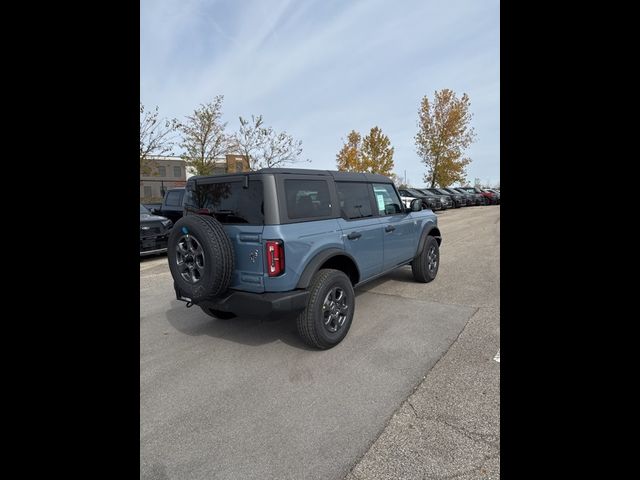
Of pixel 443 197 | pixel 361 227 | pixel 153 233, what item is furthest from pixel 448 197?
pixel 361 227

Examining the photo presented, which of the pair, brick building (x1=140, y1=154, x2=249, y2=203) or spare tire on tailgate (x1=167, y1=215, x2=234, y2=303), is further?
brick building (x1=140, y1=154, x2=249, y2=203)

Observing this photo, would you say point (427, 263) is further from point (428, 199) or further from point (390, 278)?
point (428, 199)

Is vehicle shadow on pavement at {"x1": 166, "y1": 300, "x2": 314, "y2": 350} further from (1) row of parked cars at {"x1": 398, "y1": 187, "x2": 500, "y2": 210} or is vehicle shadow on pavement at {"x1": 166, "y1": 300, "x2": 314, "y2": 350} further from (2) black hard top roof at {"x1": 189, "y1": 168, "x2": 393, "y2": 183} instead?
(1) row of parked cars at {"x1": 398, "y1": 187, "x2": 500, "y2": 210}

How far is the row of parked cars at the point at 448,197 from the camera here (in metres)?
22.0

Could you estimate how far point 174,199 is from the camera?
10.9m

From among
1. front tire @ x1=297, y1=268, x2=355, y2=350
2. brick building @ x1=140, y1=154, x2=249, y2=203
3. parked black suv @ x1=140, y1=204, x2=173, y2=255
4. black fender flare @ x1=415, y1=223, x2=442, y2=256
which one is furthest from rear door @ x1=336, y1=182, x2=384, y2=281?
brick building @ x1=140, y1=154, x2=249, y2=203

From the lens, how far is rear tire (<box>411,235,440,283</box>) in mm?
5656

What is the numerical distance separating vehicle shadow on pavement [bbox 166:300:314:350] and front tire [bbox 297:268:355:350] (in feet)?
0.93

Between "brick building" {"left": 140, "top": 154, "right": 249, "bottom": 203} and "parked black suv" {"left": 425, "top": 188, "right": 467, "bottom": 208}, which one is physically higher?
"brick building" {"left": 140, "top": 154, "right": 249, "bottom": 203}

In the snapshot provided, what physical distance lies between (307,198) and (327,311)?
1.26 metres
